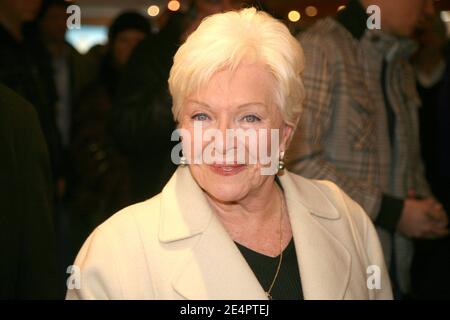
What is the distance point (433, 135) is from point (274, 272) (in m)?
1.86

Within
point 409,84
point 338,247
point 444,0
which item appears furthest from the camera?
point 444,0

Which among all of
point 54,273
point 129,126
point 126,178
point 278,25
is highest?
point 278,25

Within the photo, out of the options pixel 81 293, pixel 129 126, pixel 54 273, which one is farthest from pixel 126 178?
pixel 81 293

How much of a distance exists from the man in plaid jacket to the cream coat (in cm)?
53

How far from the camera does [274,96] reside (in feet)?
5.96

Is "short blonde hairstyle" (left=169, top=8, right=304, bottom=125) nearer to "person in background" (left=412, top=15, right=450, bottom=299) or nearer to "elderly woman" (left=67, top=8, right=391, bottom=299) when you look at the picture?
"elderly woman" (left=67, top=8, right=391, bottom=299)

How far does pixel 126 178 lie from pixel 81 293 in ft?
2.84

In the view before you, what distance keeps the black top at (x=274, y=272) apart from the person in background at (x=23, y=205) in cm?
59

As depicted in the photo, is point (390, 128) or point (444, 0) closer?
point (390, 128)

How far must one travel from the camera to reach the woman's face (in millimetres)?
1729

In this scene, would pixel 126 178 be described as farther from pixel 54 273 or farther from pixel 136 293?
pixel 136 293

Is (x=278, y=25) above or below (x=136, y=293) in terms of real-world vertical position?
above

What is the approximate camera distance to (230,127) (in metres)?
1.74

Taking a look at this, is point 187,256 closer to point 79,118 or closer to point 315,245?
point 315,245
